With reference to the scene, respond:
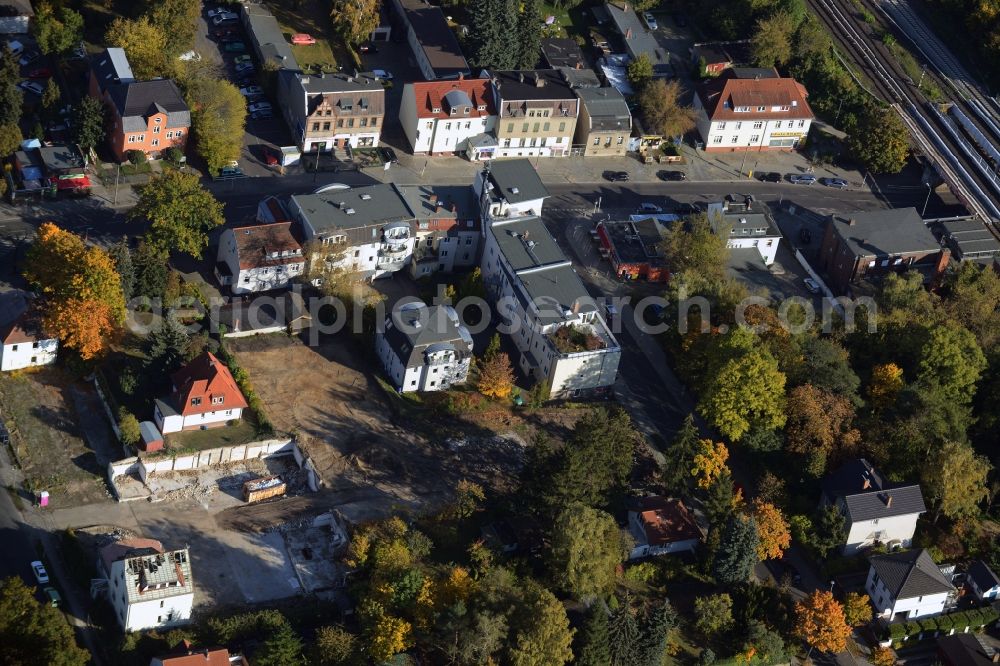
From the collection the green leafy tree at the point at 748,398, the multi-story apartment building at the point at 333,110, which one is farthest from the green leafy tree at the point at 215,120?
the green leafy tree at the point at 748,398

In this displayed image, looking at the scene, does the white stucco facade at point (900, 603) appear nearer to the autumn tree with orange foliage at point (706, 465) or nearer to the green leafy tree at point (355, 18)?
the autumn tree with orange foliage at point (706, 465)

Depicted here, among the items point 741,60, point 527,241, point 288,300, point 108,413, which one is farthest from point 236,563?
point 741,60

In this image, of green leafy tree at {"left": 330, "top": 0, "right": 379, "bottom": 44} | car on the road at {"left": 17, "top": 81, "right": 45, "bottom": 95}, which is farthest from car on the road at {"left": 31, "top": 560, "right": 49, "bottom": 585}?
green leafy tree at {"left": 330, "top": 0, "right": 379, "bottom": 44}

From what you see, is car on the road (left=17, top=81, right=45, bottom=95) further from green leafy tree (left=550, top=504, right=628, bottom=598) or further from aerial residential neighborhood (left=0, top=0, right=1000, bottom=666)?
green leafy tree (left=550, top=504, right=628, bottom=598)

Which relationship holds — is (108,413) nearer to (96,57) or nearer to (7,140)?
(7,140)

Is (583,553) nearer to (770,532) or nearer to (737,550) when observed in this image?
(737,550)
